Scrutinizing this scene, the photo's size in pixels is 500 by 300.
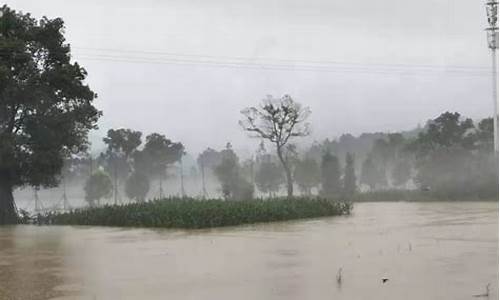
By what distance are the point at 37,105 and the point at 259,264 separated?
13.3m

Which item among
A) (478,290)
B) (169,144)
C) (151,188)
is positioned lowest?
(478,290)

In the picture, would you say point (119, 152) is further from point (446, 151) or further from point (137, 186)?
point (446, 151)

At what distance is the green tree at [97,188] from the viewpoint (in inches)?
1419

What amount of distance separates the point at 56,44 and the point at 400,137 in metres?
25.8

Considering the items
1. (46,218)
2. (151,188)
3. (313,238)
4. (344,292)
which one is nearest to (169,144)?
(151,188)

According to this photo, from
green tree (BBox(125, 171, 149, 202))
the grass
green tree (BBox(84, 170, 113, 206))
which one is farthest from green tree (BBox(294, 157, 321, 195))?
the grass

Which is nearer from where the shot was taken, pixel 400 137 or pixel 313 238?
pixel 313 238

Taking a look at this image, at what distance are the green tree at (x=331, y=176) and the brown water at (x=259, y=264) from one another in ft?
74.7

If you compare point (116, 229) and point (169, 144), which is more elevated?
point (169, 144)

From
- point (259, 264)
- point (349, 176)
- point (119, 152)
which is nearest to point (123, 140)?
point (119, 152)

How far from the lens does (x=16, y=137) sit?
1977 centimetres

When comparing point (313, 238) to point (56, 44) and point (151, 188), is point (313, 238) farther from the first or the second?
point (151, 188)

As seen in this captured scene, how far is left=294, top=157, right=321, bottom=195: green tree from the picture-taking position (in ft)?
128

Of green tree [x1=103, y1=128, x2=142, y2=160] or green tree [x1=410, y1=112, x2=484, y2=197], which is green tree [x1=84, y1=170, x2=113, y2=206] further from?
green tree [x1=410, y1=112, x2=484, y2=197]
